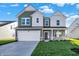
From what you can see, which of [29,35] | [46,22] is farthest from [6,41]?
[46,22]

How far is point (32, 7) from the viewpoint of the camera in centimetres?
517

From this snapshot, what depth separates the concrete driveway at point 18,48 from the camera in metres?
5.17

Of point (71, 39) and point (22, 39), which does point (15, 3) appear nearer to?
point (22, 39)

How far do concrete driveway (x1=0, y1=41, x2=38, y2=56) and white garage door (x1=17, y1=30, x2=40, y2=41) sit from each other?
0.18 ft

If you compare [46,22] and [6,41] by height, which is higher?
[46,22]

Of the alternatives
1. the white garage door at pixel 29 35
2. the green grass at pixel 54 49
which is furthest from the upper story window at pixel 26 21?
the green grass at pixel 54 49

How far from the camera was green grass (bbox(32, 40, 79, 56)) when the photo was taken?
514 centimetres

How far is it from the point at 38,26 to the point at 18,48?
406 millimetres

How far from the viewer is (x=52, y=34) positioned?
5.25m

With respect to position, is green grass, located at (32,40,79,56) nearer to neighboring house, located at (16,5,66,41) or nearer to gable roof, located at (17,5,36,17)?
neighboring house, located at (16,5,66,41)

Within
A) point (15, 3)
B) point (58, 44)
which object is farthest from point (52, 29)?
point (15, 3)

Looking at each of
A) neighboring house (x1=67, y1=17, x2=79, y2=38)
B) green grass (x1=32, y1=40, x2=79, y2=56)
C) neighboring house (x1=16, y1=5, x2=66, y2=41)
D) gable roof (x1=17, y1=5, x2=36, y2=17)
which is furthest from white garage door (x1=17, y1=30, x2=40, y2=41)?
neighboring house (x1=67, y1=17, x2=79, y2=38)

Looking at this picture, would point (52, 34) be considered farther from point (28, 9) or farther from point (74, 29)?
point (28, 9)

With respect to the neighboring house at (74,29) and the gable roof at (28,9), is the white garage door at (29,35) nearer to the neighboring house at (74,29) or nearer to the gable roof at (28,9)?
the gable roof at (28,9)
